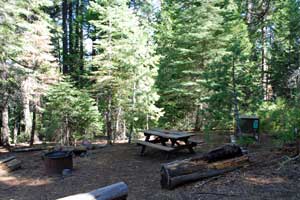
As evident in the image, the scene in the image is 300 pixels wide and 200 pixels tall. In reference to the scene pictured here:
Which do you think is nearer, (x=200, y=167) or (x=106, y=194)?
(x=106, y=194)

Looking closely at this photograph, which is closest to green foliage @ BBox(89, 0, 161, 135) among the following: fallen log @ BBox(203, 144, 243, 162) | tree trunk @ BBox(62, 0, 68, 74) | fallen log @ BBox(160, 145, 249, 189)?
fallen log @ BBox(203, 144, 243, 162)

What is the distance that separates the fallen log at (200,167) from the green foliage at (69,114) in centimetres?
627

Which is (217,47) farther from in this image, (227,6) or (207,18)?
(227,6)

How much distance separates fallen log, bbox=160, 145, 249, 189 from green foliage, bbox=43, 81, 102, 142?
6.27m

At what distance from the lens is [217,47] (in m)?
11.7

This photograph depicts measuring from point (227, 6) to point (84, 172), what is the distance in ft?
33.4

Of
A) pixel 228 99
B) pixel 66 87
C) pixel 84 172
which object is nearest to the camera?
pixel 84 172

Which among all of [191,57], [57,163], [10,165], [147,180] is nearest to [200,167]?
[147,180]

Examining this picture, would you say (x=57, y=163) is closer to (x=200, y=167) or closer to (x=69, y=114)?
(x=200, y=167)

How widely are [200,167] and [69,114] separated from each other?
699 cm

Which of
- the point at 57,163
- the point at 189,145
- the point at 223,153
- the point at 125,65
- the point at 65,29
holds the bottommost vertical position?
the point at 57,163

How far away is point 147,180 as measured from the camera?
19.2 ft

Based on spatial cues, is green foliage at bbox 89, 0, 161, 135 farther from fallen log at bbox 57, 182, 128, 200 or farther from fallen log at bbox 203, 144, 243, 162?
fallen log at bbox 57, 182, 128, 200

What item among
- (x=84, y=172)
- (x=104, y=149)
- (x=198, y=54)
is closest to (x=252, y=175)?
(x=84, y=172)
